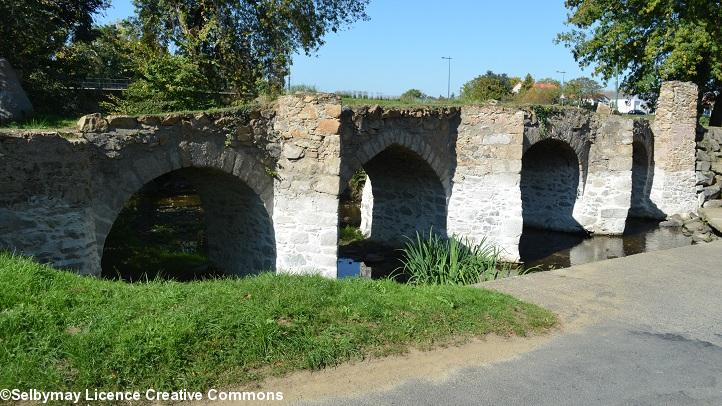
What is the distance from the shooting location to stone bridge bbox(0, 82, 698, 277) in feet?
22.4

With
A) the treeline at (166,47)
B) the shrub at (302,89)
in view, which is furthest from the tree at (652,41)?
the shrub at (302,89)

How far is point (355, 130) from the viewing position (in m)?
10.3

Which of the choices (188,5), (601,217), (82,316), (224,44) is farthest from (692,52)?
(82,316)

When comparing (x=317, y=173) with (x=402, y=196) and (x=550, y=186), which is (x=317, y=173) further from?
(x=550, y=186)

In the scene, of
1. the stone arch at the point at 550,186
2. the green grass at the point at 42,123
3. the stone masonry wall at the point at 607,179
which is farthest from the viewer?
the stone arch at the point at 550,186

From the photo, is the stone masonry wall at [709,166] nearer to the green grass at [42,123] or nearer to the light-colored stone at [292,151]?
the light-colored stone at [292,151]

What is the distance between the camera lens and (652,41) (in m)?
19.2

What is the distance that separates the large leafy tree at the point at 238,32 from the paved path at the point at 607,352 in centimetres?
1061

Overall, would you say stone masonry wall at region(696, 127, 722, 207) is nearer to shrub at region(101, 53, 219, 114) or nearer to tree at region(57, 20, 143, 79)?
shrub at region(101, 53, 219, 114)

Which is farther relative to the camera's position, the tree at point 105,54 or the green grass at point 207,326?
the tree at point 105,54

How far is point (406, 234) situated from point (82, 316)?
9911mm

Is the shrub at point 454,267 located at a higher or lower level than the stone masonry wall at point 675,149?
lower

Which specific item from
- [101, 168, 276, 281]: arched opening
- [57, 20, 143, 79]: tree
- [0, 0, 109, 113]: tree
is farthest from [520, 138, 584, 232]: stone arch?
[0, 0, 109, 113]: tree

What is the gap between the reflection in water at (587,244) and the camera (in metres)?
13.8
